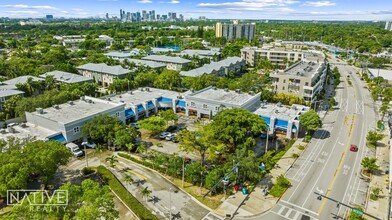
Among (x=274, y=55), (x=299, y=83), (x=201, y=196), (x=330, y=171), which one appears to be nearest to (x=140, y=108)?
(x=201, y=196)

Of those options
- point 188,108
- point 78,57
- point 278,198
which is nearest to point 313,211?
point 278,198

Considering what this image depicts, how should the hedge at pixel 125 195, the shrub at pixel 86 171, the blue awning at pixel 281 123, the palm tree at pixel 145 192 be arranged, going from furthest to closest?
1. the blue awning at pixel 281 123
2. the shrub at pixel 86 171
3. the palm tree at pixel 145 192
4. the hedge at pixel 125 195

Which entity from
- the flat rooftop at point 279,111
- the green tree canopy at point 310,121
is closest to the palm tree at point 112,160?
the flat rooftop at point 279,111

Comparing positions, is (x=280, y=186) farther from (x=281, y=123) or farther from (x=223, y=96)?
(x=223, y=96)

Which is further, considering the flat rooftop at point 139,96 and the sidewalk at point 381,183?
the flat rooftop at point 139,96

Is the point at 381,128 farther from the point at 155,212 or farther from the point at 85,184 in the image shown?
the point at 85,184

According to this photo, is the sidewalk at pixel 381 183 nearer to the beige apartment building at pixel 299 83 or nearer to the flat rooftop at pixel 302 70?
the beige apartment building at pixel 299 83
